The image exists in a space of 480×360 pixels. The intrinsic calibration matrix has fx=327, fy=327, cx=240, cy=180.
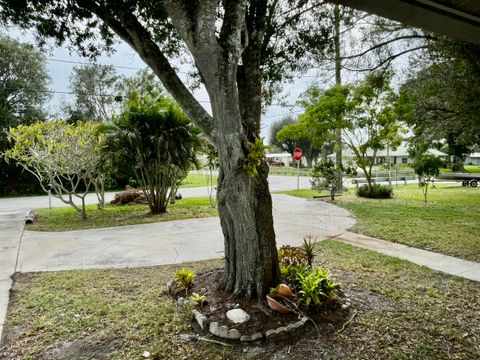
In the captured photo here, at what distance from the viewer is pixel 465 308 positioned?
3.30 meters

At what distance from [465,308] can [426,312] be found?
476 millimetres

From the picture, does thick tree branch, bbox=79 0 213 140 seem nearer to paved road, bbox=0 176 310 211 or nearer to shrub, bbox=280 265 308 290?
shrub, bbox=280 265 308 290

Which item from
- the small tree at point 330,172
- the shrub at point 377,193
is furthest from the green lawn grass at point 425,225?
the shrub at point 377,193

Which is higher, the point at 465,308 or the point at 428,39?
the point at 428,39

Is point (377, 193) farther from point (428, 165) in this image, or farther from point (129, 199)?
point (129, 199)

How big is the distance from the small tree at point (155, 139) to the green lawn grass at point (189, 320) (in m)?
5.24

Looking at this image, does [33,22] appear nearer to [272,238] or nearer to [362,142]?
[272,238]

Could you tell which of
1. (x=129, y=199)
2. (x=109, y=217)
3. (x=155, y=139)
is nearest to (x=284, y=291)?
(x=155, y=139)

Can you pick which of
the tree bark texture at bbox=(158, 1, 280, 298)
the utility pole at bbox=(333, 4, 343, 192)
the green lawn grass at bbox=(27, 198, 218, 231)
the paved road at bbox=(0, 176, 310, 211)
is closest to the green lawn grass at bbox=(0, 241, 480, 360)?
the tree bark texture at bbox=(158, 1, 280, 298)

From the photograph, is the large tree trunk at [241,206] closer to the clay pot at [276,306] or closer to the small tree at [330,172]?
the clay pot at [276,306]

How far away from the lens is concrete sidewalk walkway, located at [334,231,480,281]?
4.52 metres

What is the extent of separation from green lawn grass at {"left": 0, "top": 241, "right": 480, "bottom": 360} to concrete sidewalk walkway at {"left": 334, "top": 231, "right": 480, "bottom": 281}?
0.35 meters

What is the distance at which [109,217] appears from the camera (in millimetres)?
9570

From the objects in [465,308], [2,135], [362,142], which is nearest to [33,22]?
[465,308]
